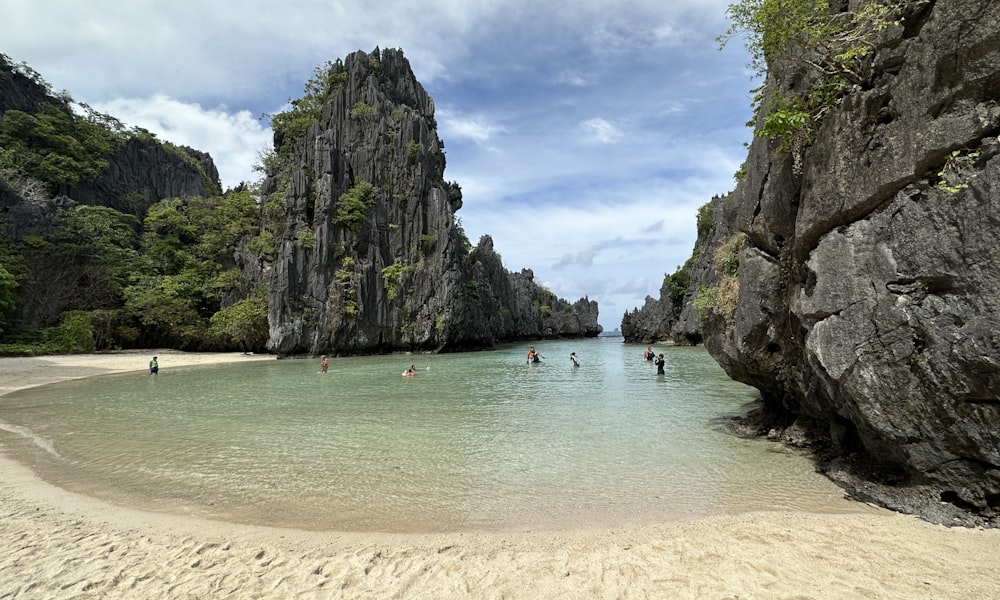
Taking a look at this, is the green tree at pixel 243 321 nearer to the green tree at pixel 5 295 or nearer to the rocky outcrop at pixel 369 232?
the rocky outcrop at pixel 369 232

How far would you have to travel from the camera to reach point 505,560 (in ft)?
16.6

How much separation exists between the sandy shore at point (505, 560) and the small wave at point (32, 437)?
473cm

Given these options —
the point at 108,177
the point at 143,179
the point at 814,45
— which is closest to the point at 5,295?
the point at 108,177

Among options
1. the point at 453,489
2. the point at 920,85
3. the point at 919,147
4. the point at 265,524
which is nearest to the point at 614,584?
the point at 453,489

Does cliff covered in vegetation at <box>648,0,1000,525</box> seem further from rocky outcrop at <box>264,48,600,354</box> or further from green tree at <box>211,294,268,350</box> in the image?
green tree at <box>211,294,268,350</box>

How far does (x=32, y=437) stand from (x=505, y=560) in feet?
44.3

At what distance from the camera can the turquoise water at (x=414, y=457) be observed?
680 cm

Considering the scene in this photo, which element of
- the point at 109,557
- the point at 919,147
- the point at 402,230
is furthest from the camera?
the point at 402,230

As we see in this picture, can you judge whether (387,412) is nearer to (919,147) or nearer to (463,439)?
(463,439)

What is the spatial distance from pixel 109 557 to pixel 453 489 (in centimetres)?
453

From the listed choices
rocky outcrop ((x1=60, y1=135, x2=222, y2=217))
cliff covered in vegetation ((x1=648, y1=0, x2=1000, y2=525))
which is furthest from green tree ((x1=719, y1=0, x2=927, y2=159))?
rocky outcrop ((x1=60, y1=135, x2=222, y2=217))

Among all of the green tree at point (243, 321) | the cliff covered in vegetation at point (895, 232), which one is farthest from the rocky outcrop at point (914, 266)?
the green tree at point (243, 321)

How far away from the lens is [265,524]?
6.26 metres

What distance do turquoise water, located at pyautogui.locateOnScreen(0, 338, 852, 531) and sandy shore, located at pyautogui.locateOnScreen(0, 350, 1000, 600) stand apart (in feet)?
2.01
